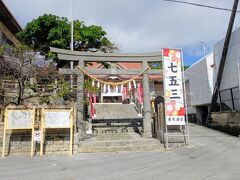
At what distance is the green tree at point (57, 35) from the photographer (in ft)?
76.7

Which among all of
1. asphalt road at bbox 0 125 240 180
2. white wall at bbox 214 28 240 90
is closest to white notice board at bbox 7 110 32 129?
asphalt road at bbox 0 125 240 180

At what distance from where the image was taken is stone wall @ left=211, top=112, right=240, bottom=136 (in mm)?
15520

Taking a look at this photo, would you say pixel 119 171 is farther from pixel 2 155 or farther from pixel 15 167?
pixel 2 155

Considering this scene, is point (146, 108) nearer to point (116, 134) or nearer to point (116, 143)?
point (116, 134)

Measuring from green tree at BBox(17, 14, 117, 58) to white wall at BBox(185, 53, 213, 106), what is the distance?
29.0ft

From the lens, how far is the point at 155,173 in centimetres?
747

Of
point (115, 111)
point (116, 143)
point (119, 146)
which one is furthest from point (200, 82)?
point (119, 146)

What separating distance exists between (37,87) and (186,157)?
7.76 metres

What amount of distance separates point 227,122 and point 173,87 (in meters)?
6.42

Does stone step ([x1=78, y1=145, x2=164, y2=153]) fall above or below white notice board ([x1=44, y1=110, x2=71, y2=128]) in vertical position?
below

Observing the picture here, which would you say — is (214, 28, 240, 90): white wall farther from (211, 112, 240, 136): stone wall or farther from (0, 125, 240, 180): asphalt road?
(0, 125, 240, 180): asphalt road

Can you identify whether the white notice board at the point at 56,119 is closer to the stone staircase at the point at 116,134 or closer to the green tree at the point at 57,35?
the stone staircase at the point at 116,134

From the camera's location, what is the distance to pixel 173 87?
12.4 m

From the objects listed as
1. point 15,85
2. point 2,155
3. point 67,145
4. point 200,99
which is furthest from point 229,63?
point 2,155
